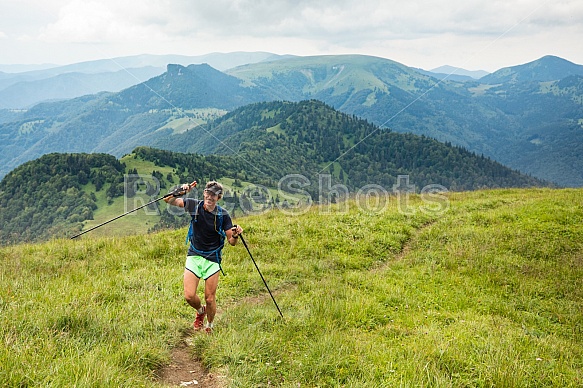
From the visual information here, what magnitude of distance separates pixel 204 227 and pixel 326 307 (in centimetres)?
333

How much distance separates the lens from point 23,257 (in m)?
12.0

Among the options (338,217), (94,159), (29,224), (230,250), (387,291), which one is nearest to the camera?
(387,291)

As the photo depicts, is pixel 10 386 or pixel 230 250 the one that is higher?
pixel 10 386

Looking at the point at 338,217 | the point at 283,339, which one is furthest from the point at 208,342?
the point at 338,217

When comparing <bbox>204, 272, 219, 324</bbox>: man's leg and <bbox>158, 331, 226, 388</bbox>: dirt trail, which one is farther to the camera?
<bbox>204, 272, 219, 324</bbox>: man's leg

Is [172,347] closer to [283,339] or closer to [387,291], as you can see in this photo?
[283,339]

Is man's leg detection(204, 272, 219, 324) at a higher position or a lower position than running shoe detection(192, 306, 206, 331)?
higher

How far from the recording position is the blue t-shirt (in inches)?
304

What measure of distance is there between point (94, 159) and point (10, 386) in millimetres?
193244

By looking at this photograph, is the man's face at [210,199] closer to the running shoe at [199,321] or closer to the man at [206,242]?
the man at [206,242]

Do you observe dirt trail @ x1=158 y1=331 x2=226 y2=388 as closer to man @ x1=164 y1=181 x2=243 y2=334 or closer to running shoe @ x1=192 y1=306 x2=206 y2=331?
running shoe @ x1=192 y1=306 x2=206 y2=331

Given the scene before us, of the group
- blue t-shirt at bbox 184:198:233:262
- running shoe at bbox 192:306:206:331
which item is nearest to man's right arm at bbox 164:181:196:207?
blue t-shirt at bbox 184:198:233:262

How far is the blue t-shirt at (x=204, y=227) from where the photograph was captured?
25.3ft

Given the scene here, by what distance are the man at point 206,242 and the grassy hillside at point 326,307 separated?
0.54 meters
